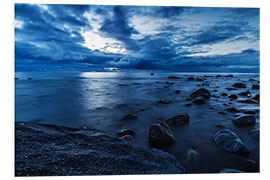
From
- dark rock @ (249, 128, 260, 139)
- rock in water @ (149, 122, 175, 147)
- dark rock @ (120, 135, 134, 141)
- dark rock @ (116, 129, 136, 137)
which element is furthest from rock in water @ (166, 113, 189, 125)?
dark rock @ (249, 128, 260, 139)

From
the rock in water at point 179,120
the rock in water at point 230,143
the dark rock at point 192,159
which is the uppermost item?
the rock in water at point 179,120

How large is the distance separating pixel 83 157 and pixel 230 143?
107 inches

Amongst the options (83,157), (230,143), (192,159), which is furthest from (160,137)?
(83,157)

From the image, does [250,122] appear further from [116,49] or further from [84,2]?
[84,2]

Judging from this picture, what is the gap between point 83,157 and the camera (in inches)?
85.4

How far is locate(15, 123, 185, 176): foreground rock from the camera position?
2020mm

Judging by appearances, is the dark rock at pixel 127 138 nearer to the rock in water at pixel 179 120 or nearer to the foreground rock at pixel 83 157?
the foreground rock at pixel 83 157

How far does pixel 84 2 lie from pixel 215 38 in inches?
156

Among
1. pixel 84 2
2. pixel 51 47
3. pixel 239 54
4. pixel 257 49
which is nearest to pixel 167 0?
pixel 84 2

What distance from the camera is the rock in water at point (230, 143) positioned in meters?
2.52

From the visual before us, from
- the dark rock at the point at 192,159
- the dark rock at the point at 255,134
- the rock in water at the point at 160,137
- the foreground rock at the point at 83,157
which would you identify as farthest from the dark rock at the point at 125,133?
the dark rock at the point at 255,134

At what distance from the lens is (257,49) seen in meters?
3.38

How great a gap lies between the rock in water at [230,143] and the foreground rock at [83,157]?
3.58ft
